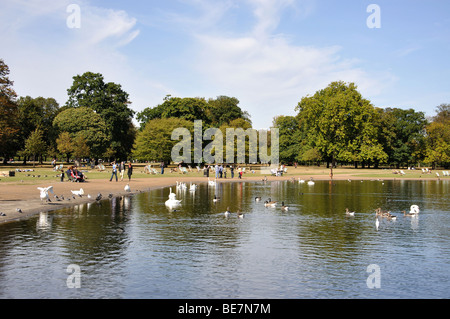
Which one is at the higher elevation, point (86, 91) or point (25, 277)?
point (86, 91)

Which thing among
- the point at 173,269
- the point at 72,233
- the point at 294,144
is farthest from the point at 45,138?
the point at 173,269

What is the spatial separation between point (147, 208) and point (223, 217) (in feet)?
21.2

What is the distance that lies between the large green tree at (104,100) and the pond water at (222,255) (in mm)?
84771

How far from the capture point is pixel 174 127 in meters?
99.4

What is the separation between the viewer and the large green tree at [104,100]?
106 metres

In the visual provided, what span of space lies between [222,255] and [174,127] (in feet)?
282

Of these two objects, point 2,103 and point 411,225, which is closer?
point 411,225

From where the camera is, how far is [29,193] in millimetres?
33875

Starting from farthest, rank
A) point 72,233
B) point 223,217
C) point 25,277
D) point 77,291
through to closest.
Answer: point 223,217
point 72,233
point 25,277
point 77,291
